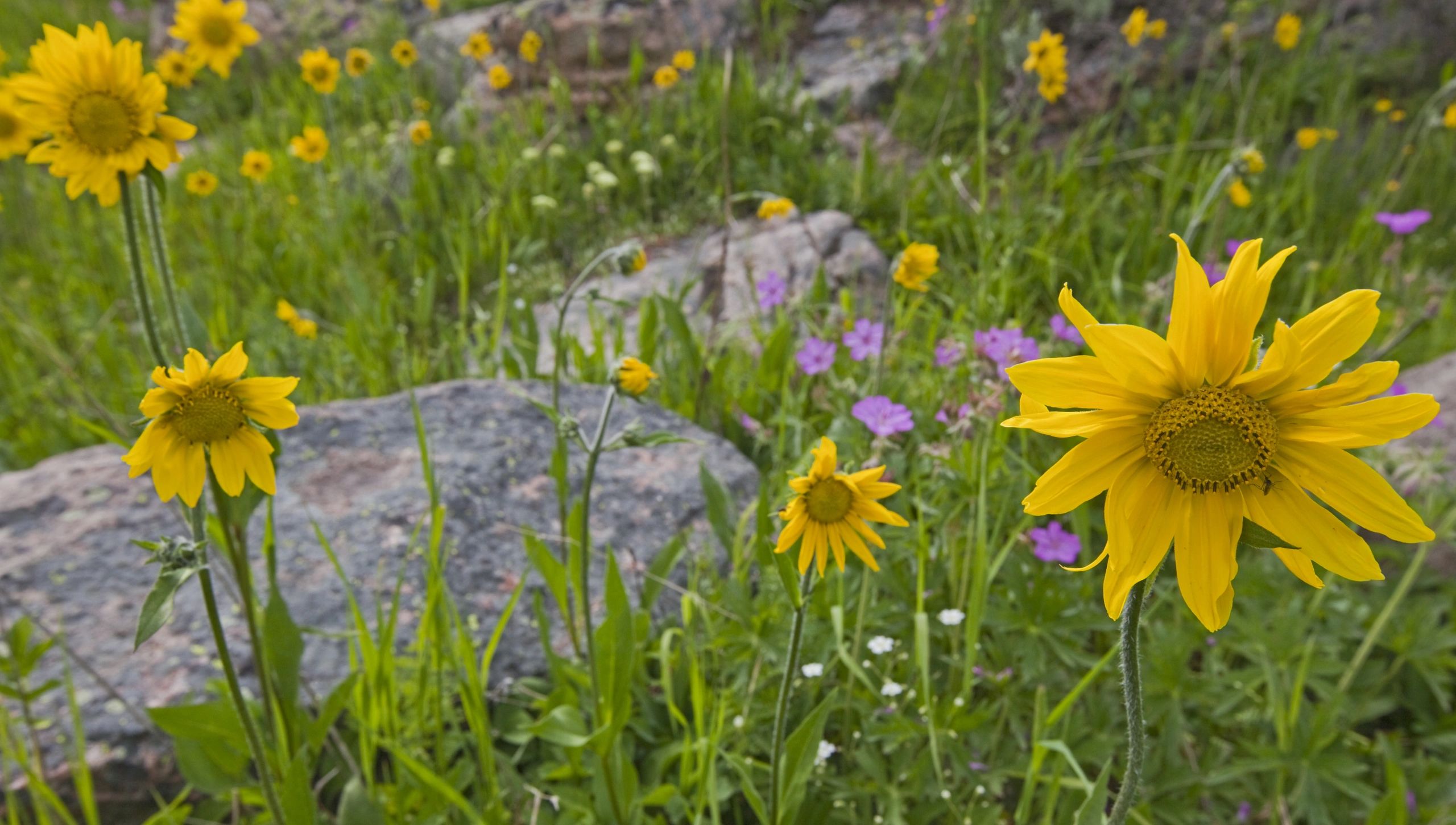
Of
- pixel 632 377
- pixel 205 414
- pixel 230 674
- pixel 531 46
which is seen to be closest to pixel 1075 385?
pixel 632 377

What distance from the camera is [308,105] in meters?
5.49

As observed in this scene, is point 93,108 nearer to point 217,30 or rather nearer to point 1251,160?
point 217,30

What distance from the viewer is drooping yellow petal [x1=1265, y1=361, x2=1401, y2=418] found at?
0.69 m

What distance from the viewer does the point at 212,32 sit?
2.38m

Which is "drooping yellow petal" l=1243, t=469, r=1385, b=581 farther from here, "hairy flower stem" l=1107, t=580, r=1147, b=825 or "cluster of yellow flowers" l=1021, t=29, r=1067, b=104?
"cluster of yellow flowers" l=1021, t=29, r=1067, b=104

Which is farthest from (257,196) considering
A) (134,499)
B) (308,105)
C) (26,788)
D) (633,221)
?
(26,788)

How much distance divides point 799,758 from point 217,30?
245cm

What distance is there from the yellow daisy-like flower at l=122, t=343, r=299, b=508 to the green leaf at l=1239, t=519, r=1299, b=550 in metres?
0.98

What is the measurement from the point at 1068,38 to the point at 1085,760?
4586 millimetres

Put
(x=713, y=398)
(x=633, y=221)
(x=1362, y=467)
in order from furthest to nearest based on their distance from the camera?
(x=633, y=221) < (x=713, y=398) < (x=1362, y=467)

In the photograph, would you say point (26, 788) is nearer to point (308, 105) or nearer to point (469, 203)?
point (469, 203)

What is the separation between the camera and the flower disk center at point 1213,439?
0.73 meters

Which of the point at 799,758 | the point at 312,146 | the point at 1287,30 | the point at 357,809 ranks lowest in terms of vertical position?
the point at 357,809

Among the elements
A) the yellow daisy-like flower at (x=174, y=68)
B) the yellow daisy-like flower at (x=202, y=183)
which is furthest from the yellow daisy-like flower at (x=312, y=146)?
the yellow daisy-like flower at (x=174, y=68)
